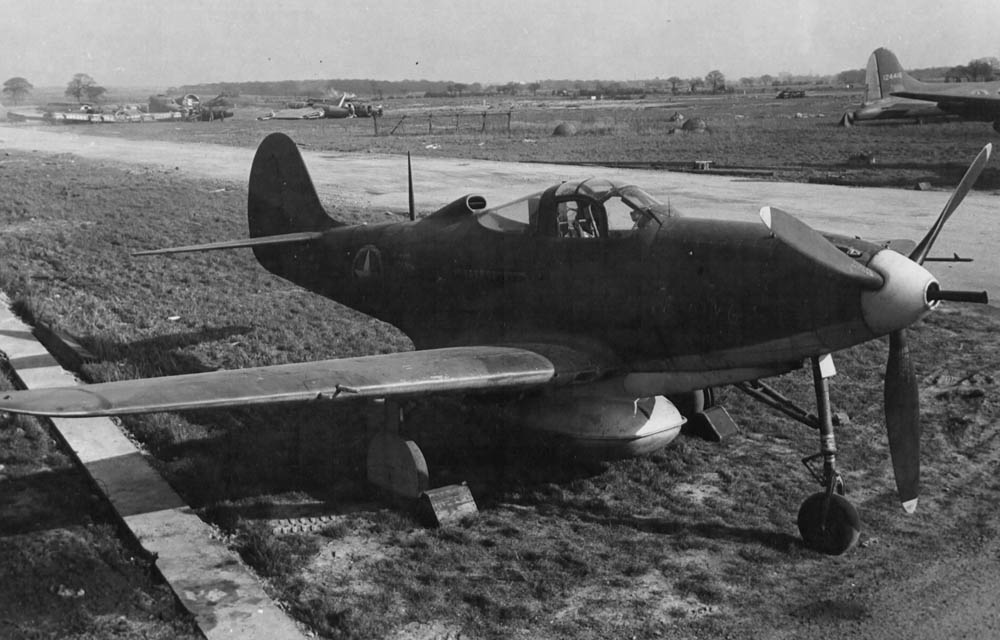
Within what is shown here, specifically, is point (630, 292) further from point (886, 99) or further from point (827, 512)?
point (886, 99)

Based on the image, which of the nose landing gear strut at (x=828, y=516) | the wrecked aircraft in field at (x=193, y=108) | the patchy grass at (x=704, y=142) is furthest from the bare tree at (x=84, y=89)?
the nose landing gear strut at (x=828, y=516)

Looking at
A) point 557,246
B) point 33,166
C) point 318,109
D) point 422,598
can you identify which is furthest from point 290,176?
point 318,109

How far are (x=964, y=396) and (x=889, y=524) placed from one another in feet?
10.7

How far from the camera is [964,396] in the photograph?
890cm

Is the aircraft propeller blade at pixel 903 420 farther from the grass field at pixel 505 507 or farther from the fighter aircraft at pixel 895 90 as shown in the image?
the fighter aircraft at pixel 895 90

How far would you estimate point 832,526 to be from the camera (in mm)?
5934

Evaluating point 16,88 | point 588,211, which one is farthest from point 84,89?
point 588,211

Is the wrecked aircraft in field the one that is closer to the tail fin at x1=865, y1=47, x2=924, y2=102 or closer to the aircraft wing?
the tail fin at x1=865, y1=47, x2=924, y2=102

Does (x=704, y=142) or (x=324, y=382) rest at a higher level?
(x=704, y=142)

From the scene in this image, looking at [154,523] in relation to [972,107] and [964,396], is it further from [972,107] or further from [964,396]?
[972,107]

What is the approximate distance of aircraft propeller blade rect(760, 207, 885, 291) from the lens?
18.2ft

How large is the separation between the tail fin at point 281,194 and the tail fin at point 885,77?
36977mm

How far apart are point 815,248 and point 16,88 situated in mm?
199057

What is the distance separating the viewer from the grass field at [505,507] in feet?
17.1
